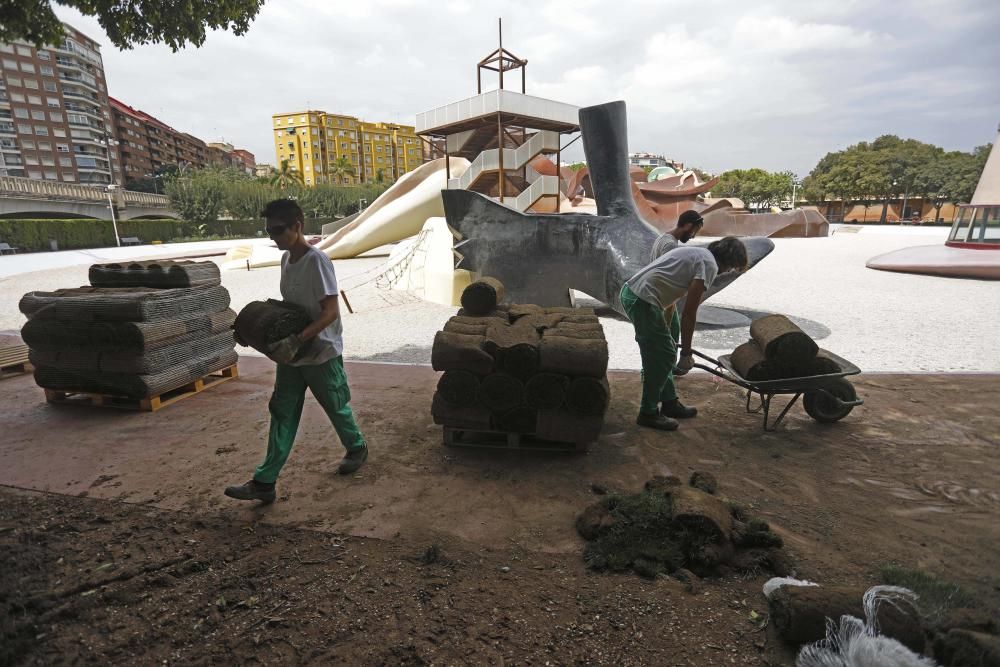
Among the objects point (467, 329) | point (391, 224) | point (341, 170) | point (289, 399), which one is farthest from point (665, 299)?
point (341, 170)

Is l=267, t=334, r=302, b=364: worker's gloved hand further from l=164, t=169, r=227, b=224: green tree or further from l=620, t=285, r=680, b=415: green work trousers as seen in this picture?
l=164, t=169, r=227, b=224: green tree

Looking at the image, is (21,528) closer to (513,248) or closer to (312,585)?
(312,585)

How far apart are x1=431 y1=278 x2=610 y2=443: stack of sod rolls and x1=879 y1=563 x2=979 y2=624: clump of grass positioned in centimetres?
185

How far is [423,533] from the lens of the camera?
2973 mm

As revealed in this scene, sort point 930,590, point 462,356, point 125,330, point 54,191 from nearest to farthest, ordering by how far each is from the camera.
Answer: point 930,590
point 462,356
point 125,330
point 54,191

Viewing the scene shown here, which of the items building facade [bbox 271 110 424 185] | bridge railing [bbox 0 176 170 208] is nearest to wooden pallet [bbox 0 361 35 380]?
bridge railing [bbox 0 176 170 208]

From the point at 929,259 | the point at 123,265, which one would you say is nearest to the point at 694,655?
the point at 123,265

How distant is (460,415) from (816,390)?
3.11m

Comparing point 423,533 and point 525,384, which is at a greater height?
point 525,384

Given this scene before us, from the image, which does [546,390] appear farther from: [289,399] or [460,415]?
[289,399]

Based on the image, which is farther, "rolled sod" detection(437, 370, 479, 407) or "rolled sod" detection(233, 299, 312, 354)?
"rolled sod" detection(437, 370, 479, 407)

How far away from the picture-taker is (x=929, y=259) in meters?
13.6

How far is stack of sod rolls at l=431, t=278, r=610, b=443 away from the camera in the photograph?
3.75 meters

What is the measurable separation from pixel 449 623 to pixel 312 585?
76 centimetres
